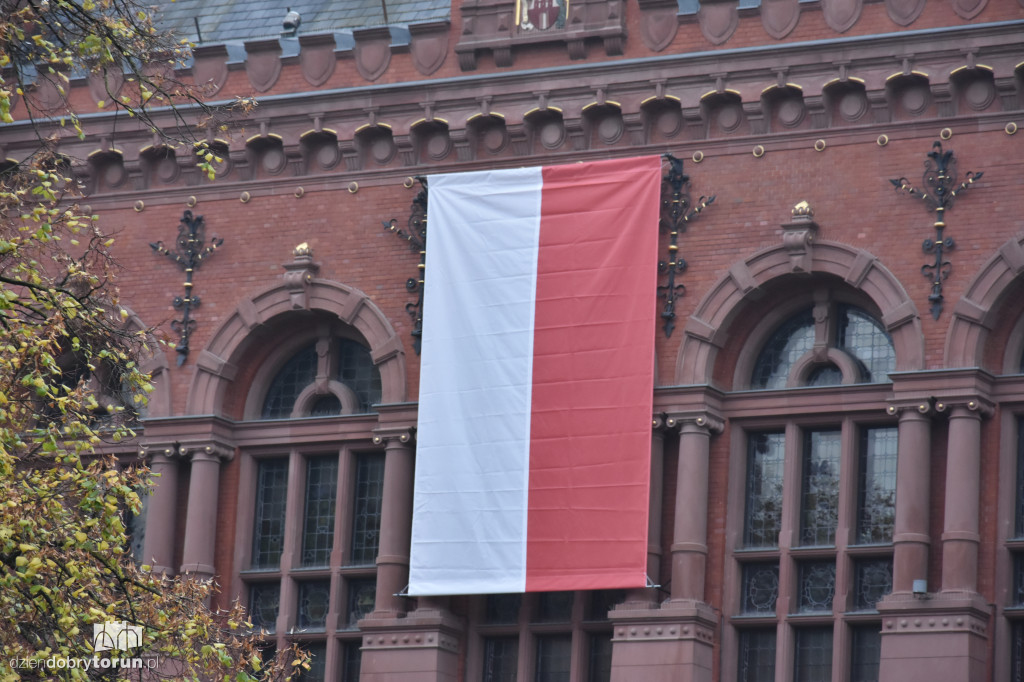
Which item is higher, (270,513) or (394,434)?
(394,434)

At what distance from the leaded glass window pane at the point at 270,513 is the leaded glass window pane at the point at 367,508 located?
3.72 ft

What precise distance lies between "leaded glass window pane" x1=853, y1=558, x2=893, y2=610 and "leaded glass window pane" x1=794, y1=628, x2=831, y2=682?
23.0 inches

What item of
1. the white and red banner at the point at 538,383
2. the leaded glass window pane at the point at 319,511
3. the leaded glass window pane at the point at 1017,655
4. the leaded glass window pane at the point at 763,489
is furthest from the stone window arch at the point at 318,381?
the leaded glass window pane at the point at 1017,655

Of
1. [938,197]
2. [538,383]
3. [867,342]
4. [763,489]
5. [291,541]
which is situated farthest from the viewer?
[291,541]

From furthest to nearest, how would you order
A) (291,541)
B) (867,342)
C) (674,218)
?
(291,541) < (674,218) < (867,342)

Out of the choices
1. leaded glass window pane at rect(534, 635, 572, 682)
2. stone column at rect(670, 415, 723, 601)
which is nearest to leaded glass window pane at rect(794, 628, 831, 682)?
stone column at rect(670, 415, 723, 601)

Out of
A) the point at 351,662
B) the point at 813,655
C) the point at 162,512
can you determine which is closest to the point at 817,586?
the point at 813,655

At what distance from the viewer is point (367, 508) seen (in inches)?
1222

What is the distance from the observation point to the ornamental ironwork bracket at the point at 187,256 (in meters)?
32.1

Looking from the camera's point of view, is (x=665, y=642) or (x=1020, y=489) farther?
(x=665, y=642)

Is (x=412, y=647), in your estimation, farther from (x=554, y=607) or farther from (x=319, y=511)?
(x=319, y=511)

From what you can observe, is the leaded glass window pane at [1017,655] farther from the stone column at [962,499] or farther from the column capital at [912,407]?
the column capital at [912,407]

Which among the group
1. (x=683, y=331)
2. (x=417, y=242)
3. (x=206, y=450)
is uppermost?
(x=417, y=242)

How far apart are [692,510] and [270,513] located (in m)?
6.71
